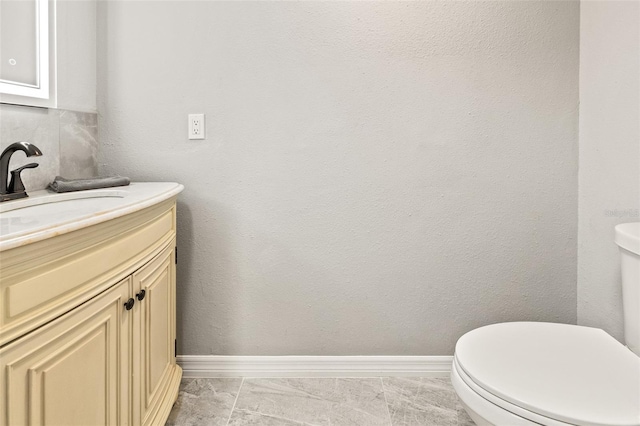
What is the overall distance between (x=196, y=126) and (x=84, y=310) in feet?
3.15

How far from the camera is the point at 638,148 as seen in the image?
1.35 meters

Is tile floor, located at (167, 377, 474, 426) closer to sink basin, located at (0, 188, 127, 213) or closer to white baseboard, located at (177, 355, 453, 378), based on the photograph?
white baseboard, located at (177, 355, 453, 378)

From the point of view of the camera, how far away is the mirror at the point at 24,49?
4.07ft

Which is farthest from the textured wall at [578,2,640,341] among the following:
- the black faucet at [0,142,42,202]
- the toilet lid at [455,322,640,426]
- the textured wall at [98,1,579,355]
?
the black faucet at [0,142,42,202]

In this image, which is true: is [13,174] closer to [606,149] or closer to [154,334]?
[154,334]

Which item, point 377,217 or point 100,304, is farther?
point 377,217

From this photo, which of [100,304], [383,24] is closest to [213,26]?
[383,24]

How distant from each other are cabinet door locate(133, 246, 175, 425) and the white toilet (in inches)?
34.1

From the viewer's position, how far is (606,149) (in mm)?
1497

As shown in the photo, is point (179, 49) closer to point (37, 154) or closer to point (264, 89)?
point (264, 89)

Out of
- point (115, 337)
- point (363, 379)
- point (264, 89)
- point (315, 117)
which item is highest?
point (264, 89)

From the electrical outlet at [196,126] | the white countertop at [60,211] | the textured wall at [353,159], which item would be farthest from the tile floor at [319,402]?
the electrical outlet at [196,126]

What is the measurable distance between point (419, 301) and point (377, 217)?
40cm

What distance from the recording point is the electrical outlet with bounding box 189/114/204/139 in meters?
1.63
